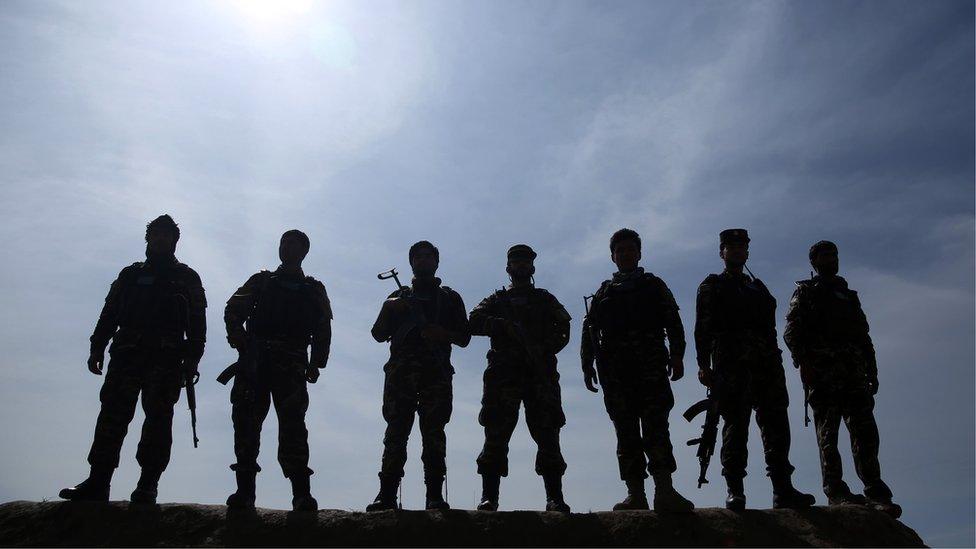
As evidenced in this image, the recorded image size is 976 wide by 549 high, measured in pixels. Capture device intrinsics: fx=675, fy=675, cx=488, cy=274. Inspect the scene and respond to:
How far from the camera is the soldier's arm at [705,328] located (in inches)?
275

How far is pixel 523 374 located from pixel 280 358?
2.47 meters

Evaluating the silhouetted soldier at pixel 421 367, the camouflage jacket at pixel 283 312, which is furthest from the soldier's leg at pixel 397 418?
the camouflage jacket at pixel 283 312

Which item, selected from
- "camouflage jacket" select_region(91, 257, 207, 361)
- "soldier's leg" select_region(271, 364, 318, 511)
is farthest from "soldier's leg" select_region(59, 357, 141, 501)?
"soldier's leg" select_region(271, 364, 318, 511)

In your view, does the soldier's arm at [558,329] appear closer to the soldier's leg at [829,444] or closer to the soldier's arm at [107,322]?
the soldier's leg at [829,444]

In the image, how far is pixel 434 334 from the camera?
23.4ft

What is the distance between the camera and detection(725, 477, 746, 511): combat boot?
246 inches

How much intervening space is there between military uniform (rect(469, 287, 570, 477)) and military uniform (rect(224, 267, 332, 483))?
5.59ft

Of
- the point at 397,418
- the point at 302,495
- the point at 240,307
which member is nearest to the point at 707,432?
the point at 397,418

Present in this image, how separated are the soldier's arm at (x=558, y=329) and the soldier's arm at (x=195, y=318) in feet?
12.0

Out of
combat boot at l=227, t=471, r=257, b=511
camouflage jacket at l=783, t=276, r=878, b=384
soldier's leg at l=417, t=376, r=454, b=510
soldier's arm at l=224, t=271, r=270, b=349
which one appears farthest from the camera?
camouflage jacket at l=783, t=276, r=878, b=384

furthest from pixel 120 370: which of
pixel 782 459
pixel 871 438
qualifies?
pixel 871 438

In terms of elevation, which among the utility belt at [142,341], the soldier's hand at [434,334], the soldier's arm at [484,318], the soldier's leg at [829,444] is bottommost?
the soldier's leg at [829,444]

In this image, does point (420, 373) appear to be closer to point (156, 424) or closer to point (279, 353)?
point (279, 353)

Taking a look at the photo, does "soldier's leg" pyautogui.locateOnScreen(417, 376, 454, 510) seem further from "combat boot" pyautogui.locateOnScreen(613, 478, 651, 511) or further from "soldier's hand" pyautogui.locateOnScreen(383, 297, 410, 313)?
"combat boot" pyautogui.locateOnScreen(613, 478, 651, 511)
